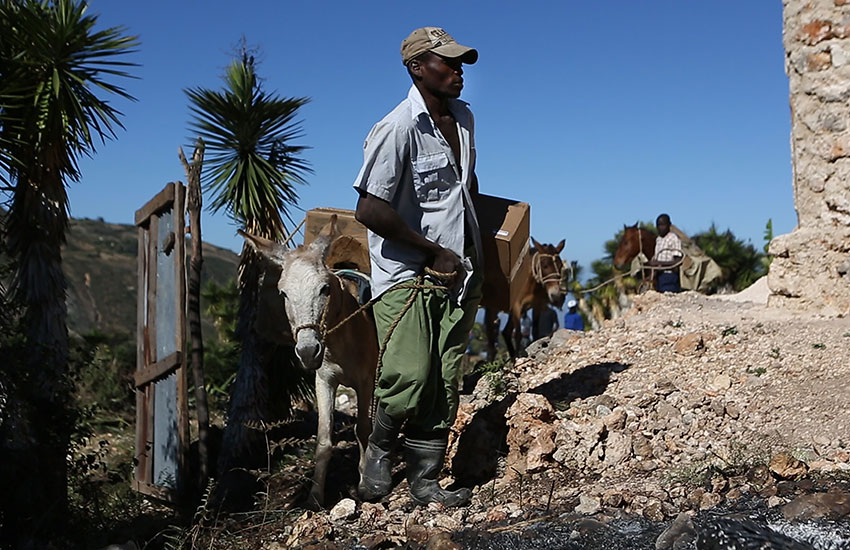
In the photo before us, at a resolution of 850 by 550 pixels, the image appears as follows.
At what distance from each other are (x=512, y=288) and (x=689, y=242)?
10.8m

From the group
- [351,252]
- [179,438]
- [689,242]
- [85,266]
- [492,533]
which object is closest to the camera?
[492,533]

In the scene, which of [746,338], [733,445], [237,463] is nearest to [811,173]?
[746,338]

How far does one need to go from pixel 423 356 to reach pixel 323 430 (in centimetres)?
130

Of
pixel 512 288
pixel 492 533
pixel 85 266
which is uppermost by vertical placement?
pixel 85 266

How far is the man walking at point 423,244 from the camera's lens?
4.93 meters

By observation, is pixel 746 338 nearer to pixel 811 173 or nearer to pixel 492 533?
pixel 811 173

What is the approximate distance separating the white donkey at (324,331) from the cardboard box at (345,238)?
61cm

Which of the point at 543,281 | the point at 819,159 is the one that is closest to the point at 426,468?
the point at 819,159

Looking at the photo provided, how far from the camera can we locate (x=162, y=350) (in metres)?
7.88

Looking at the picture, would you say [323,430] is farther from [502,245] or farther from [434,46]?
[434,46]

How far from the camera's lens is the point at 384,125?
493 centimetres

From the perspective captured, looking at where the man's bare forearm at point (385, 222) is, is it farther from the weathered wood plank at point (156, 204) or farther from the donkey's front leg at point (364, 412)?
the weathered wood plank at point (156, 204)

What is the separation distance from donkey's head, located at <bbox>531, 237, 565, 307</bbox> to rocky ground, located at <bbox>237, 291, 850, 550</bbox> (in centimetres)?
790

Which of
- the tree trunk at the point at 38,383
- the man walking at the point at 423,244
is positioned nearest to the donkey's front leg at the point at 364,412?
the man walking at the point at 423,244
